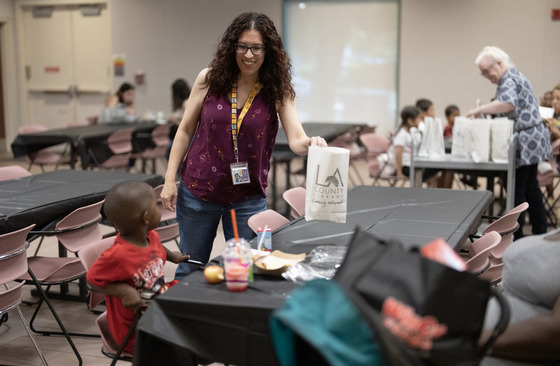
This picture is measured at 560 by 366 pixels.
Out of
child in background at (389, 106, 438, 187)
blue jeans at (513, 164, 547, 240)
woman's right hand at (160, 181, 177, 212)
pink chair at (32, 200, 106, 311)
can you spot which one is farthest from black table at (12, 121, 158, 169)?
woman's right hand at (160, 181, 177, 212)

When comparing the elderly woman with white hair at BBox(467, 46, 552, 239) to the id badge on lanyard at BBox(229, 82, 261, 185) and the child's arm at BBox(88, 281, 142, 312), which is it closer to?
the id badge on lanyard at BBox(229, 82, 261, 185)

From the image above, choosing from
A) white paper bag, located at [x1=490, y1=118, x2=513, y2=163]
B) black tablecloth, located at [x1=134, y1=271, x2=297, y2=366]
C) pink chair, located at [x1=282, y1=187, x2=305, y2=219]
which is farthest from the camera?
white paper bag, located at [x1=490, y1=118, x2=513, y2=163]

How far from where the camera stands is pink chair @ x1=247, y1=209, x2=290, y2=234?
304cm

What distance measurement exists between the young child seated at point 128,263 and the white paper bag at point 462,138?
11.3 feet

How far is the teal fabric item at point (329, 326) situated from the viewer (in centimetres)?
159

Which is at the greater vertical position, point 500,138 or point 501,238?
point 500,138

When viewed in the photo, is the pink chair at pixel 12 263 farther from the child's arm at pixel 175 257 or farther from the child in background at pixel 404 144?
the child in background at pixel 404 144

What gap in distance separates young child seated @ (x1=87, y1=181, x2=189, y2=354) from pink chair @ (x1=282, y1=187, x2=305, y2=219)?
4.56 feet

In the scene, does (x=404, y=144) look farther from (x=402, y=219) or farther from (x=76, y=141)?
(x=76, y=141)

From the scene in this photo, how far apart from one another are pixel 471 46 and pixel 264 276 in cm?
816

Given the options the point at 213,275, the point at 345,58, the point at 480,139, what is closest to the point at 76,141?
the point at 480,139

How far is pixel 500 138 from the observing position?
5238mm

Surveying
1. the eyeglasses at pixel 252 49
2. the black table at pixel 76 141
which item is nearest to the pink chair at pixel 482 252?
the eyeglasses at pixel 252 49

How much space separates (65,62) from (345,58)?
5.01m
